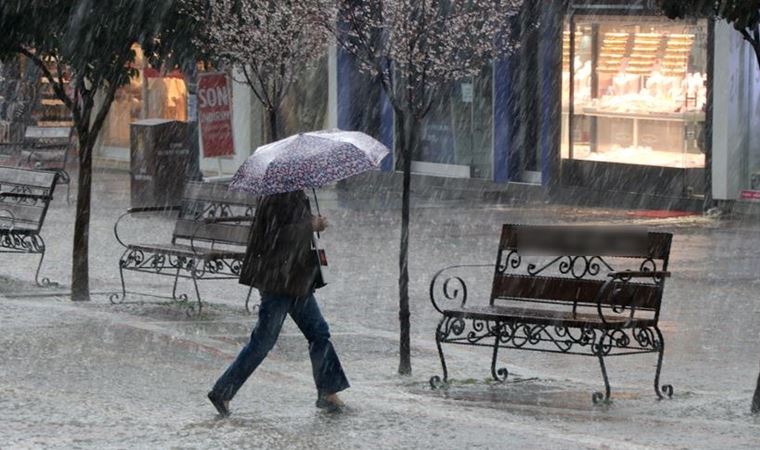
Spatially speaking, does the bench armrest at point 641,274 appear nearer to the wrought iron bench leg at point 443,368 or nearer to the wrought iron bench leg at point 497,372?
the wrought iron bench leg at point 497,372

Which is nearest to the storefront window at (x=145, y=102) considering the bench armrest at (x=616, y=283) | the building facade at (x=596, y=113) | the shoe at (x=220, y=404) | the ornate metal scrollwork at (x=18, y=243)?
the building facade at (x=596, y=113)

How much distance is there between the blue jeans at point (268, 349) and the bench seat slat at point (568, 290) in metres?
1.82

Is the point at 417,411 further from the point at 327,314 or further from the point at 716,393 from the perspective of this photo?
the point at 327,314

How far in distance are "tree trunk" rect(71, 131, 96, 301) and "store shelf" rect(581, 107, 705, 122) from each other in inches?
464

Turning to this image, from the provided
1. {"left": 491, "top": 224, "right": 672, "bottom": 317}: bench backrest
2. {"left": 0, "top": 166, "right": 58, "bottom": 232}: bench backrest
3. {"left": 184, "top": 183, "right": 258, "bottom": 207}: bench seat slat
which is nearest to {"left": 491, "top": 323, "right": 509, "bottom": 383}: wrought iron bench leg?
{"left": 491, "top": 224, "right": 672, "bottom": 317}: bench backrest

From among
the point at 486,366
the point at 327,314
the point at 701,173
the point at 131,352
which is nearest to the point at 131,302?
the point at 327,314

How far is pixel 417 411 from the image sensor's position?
9.02 metres

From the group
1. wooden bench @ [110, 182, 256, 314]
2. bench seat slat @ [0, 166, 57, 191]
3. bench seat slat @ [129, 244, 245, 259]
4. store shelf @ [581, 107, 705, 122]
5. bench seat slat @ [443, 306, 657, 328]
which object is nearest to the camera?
bench seat slat @ [443, 306, 657, 328]

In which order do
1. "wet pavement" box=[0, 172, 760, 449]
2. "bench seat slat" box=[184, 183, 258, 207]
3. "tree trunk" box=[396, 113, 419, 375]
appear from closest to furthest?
1. "wet pavement" box=[0, 172, 760, 449]
2. "tree trunk" box=[396, 113, 419, 375]
3. "bench seat slat" box=[184, 183, 258, 207]

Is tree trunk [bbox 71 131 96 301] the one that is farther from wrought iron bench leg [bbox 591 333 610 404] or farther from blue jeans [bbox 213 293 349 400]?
wrought iron bench leg [bbox 591 333 610 404]

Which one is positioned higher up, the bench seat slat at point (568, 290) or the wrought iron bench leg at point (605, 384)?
the bench seat slat at point (568, 290)

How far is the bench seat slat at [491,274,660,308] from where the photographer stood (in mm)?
9977

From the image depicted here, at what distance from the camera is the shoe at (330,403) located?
9.00 meters

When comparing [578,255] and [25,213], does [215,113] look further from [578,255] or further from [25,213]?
[578,255]
